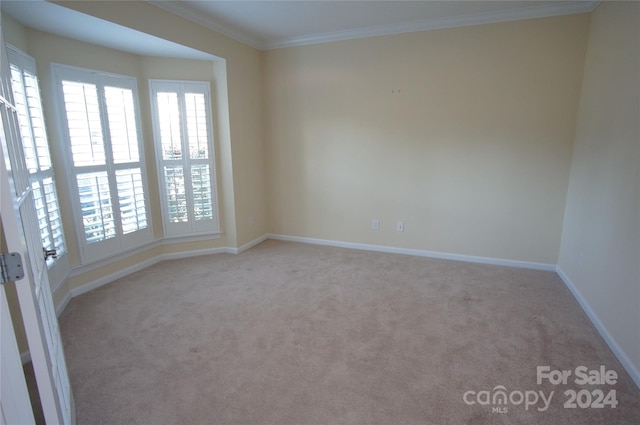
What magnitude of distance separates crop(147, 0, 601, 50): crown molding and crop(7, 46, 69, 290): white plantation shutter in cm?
113

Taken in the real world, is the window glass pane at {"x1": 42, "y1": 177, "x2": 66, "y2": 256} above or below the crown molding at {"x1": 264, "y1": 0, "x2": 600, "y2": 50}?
below

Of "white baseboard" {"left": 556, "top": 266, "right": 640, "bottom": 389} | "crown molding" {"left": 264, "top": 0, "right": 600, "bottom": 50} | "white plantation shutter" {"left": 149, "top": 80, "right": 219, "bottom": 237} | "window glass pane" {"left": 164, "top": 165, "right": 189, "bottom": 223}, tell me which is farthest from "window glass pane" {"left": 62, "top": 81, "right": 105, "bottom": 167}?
"white baseboard" {"left": 556, "top": 266, "right": 640, "bottom": 389}

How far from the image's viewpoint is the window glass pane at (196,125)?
3.93m

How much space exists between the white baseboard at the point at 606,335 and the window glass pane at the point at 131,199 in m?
4.38

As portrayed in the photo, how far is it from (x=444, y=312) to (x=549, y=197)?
6.12 feet

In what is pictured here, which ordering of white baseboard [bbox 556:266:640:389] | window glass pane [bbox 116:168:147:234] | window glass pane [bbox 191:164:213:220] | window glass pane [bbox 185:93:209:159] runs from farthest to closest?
window glass pane [bbox 191:164:213:220]
window glass pane [bbox 185:93:209:159]
window glass pane [bbox 116:168:147:234]
white baseboard [bbox 556:266:640:389]

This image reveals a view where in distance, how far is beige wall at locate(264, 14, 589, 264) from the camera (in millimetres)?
3455

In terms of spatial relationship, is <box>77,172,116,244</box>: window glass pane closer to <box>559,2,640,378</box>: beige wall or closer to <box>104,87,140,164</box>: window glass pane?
<box>104,87,140,164</box>: window glass pane

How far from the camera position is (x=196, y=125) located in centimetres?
401

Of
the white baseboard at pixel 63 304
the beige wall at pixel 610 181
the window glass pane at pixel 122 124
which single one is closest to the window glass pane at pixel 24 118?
the window glass pane at pixel 122 124

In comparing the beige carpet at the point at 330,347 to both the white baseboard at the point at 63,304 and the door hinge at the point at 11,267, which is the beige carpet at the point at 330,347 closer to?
the white baseboard at the point at 63,304

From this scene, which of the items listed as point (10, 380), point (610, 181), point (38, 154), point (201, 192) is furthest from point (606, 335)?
point (38, 154)

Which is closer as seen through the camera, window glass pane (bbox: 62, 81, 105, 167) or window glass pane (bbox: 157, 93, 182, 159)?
window glass pane (bbox: 62, 81, 105, 167)

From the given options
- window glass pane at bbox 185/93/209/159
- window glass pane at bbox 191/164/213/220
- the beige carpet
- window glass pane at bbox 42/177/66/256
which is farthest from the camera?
window glass pane at bbox 191/164/213/220
